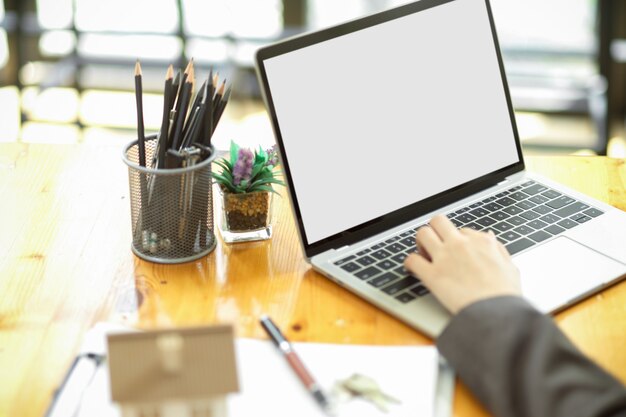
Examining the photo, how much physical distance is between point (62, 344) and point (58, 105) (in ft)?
7.76

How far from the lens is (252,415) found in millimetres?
807

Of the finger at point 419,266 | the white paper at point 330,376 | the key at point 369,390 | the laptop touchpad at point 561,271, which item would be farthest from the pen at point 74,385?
the laptop touchpad at point 561,271

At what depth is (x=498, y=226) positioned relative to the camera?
1.15 meters

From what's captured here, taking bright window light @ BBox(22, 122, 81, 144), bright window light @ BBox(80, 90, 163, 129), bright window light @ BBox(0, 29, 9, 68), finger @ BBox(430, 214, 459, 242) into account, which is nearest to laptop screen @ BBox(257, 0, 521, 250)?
finger @ BBox(430, 214, 459, 242)

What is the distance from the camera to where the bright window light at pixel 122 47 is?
310 cm

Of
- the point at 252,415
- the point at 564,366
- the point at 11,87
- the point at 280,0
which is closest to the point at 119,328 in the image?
the point at 252,415

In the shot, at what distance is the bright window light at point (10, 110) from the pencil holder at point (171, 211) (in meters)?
2.17

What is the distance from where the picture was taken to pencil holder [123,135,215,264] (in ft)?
3.43

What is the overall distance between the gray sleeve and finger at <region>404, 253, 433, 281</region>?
11 cm

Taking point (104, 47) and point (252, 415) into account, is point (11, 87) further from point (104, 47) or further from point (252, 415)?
point (252, 415)

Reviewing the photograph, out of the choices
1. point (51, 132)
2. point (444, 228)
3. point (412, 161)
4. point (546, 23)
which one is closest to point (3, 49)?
point (51, 132)

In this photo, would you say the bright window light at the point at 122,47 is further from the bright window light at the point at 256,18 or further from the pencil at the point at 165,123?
the pencil at the point at 165,123

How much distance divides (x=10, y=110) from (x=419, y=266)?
8.28 ft

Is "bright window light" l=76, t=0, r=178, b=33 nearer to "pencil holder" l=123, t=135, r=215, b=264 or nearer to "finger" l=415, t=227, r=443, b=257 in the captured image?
"pencil holder" l=123, t=135, r=215, b=264
